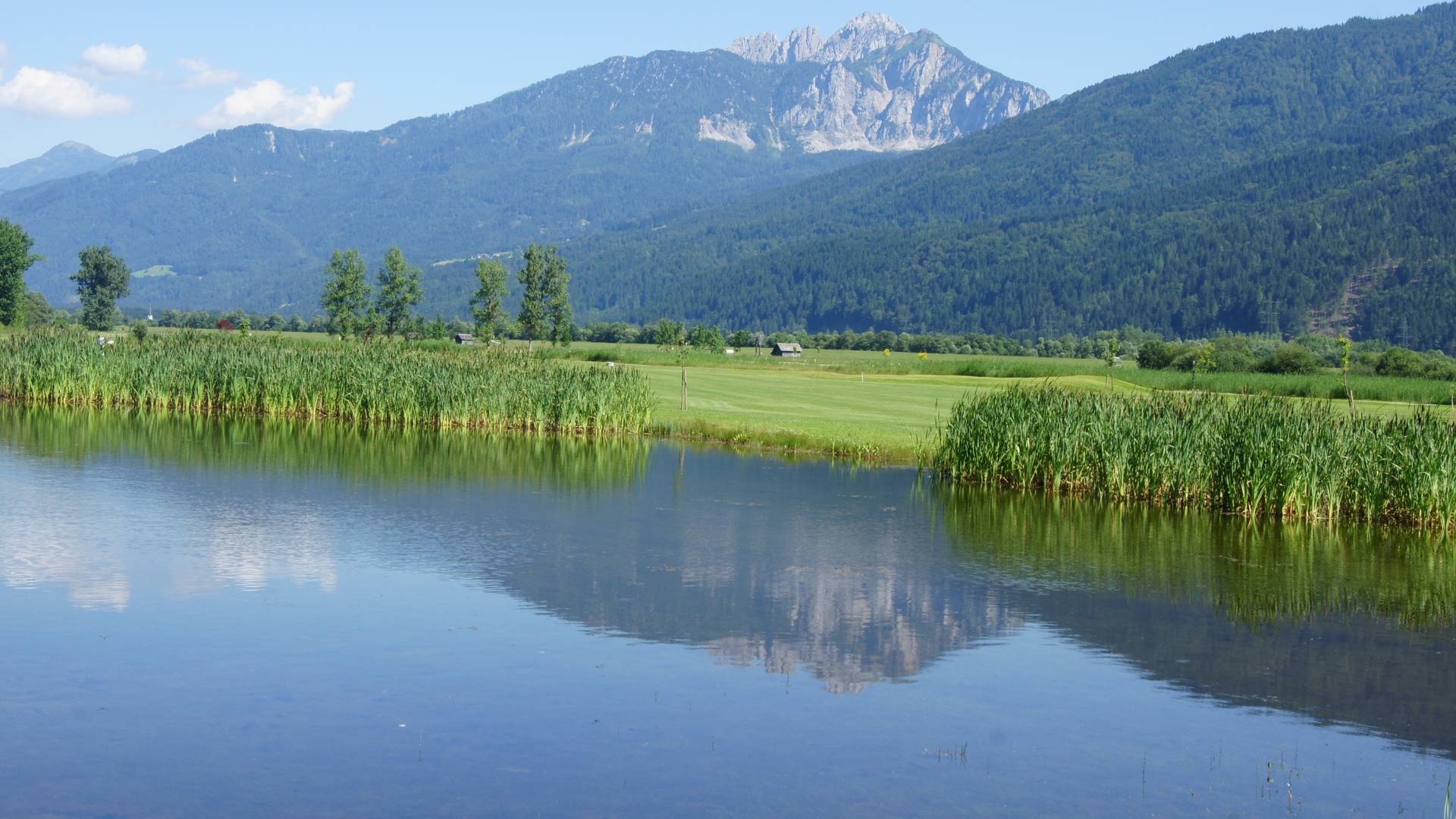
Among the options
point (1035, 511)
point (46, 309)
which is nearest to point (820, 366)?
point (1035, 511)

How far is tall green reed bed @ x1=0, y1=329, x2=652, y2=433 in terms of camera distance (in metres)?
45.2

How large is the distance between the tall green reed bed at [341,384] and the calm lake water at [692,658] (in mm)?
15949

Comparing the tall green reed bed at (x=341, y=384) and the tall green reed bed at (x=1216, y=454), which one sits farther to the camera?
the tall green reed bed at (x=341, y=384)

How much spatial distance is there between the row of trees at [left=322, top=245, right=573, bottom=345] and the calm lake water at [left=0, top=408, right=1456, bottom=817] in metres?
81.3

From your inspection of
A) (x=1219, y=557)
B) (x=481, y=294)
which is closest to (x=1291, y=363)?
(x=481, y=294)

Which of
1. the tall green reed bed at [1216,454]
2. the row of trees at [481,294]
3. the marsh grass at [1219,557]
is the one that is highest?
the row of trees at [481,294]

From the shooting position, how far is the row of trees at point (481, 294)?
10975 centimetres

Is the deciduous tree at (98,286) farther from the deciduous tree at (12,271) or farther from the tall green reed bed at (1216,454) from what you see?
the tall green reed bed at (1216,454)

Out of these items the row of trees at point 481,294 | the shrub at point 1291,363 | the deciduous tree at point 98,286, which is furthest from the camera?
the deciduous tree at point 98,286

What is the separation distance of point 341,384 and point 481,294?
6208cm

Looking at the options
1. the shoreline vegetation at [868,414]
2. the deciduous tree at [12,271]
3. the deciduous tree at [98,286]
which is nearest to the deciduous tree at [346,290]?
the deciduous tree at [12,271]

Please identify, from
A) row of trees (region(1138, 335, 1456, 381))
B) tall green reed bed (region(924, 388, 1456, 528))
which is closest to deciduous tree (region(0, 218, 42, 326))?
row of trees (region(1138, 335, 1456, 381))

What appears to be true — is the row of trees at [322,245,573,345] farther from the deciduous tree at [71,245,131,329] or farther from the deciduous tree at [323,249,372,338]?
the deciduous tree at [71,245,131,329]

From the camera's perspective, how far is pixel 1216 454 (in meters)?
30.7
